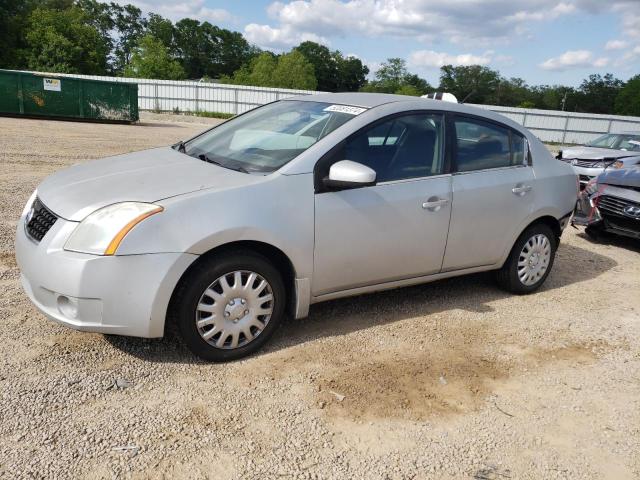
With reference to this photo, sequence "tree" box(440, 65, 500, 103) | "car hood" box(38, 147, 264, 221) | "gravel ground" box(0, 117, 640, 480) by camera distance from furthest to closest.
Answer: "tree" box(440, 65, 500, 103)
"car hood" box(38, 147, 264, 221)
"gravel ground" box(0, 117, 640, 480)

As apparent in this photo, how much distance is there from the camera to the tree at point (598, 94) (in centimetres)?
9526

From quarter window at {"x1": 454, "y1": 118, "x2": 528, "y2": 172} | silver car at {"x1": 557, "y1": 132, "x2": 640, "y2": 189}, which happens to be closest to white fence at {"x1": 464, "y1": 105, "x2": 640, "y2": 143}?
silver car at {"x1": 557, "y1": 132, "x2": 640, "y2": 189}

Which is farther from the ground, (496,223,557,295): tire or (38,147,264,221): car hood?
(38,147,264,221): car hood

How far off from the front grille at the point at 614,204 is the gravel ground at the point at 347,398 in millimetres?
2740

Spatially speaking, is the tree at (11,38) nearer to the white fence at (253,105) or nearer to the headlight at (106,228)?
the white fence at (253,105)

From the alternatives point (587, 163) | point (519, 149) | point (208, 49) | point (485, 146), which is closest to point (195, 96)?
point (587, 163)

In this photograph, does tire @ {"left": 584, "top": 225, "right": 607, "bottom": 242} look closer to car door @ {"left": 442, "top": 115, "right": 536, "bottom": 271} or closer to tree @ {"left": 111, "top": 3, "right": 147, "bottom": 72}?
car door @ {"left": 442, "top": 115, "right": 536, "bottom": 271}

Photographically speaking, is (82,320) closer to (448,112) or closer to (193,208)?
(193,208)

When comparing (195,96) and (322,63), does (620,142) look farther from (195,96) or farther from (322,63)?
(322,63)

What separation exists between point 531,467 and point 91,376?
2.43m

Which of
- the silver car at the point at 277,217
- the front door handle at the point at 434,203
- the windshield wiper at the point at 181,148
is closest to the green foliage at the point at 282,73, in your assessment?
the windshield wiper at the point at 181,148

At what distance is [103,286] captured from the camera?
2.93 metres

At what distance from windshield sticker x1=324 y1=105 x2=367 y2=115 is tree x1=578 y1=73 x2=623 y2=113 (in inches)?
4088

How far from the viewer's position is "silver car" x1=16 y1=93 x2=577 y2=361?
9.82 ft
